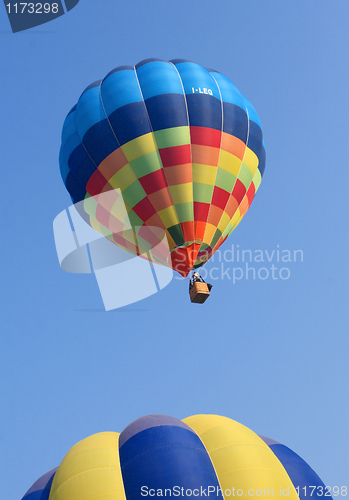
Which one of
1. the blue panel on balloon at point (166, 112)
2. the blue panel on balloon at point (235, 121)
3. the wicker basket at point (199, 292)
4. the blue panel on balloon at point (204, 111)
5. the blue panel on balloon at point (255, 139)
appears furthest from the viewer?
the blue panel on balloon at point (255, 139)

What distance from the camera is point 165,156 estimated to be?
11.8 m

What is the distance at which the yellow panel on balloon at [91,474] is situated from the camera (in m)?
6.77

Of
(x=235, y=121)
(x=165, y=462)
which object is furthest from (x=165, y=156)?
(x=165, y=462)

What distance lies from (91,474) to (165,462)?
1.06 m

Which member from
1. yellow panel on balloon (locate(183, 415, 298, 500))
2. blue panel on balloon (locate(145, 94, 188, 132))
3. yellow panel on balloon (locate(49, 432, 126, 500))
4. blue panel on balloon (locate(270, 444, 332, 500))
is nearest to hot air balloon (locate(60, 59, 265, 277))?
blue panel on balloon (locate(145, 94, 188, 132))

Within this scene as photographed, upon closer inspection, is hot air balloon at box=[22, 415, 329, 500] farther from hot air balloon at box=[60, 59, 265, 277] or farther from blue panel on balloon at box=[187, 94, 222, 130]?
blue panel on balloon at box=[187, 94, 222, 130]

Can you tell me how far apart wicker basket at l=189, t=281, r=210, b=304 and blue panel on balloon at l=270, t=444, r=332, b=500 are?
393 centimetres

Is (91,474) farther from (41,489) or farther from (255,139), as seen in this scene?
(255,139)

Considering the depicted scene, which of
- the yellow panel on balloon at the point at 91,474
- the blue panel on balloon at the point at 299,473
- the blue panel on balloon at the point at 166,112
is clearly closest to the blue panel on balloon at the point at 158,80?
the blue panel on balloon at the point at 166,112

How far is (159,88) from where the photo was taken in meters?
12.0

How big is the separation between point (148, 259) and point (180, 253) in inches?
55.7

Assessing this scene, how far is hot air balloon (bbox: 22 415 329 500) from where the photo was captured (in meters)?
6.81

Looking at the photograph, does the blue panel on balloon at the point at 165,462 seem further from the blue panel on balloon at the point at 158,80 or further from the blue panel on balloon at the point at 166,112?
the blue panel on balloon at the point at 158,80

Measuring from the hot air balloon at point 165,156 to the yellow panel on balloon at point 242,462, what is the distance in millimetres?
4747
